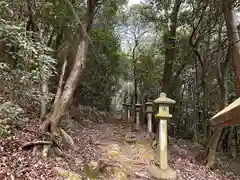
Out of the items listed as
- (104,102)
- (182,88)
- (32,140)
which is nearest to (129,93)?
(104,102)

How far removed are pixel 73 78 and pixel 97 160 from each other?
2.07 metres

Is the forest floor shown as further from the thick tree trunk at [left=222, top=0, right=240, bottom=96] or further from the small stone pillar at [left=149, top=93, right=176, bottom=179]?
the thick tree trunk at [left=222, top=0, right=240, bottom=96]

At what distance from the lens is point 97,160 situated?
623 cm

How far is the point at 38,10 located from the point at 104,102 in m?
9.81

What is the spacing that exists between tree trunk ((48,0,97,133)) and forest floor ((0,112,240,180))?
0.57 m

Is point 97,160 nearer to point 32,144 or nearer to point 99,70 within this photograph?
point 32,144

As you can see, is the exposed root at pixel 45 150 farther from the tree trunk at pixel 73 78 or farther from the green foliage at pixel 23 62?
the green foliage at pixel 23 62

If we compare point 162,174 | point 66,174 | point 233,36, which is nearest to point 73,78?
point 66,174

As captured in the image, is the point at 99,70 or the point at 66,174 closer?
the point at 66,174

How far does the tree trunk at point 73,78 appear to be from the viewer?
19.7ft

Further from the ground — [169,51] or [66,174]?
[169,51]

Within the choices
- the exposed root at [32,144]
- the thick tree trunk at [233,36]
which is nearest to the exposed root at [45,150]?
the exposed root at [32,144]

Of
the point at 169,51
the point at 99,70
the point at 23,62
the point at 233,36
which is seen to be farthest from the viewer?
the point at 99,70

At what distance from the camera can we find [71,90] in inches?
253
